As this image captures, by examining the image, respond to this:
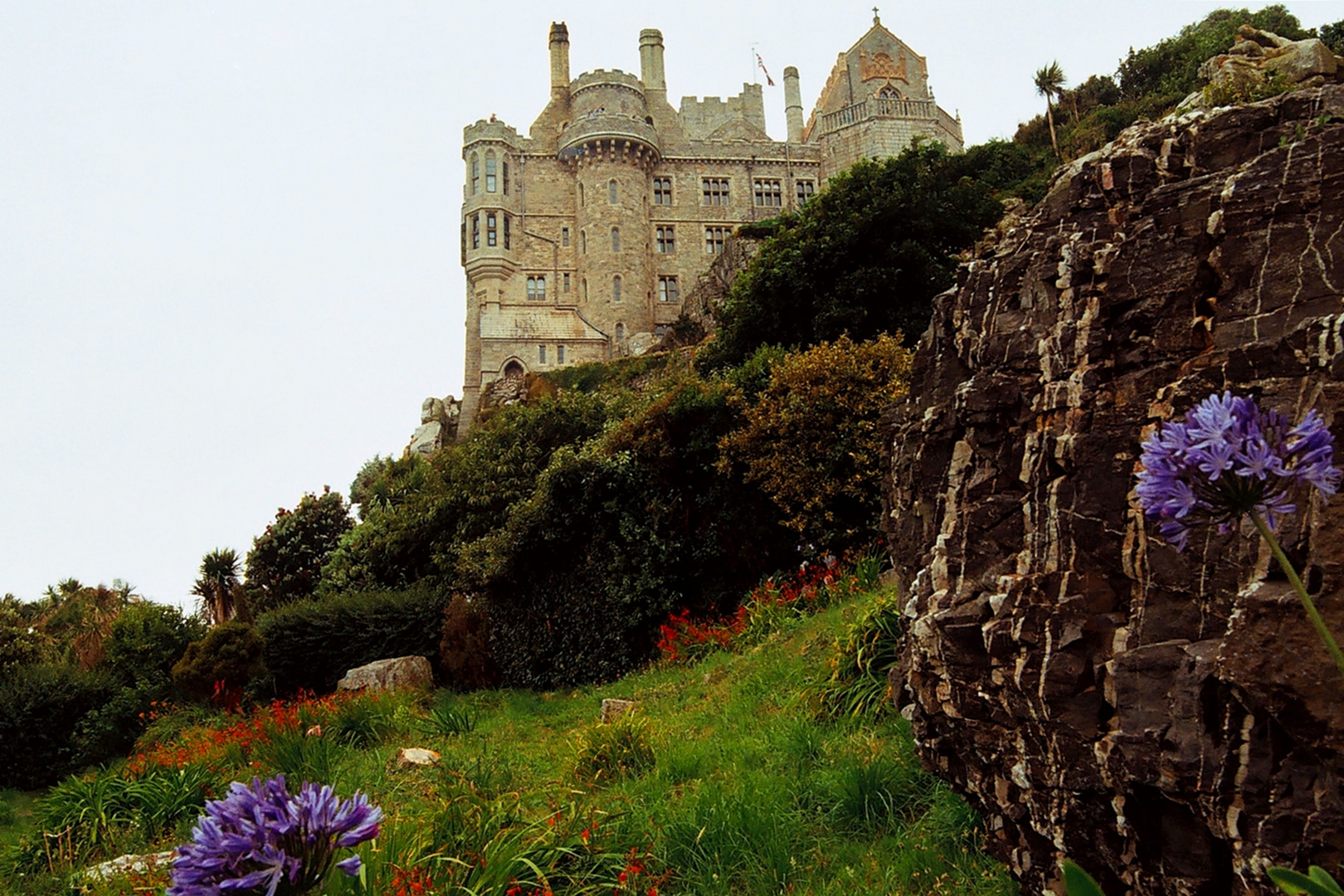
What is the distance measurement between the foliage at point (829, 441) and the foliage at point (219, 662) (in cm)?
1057

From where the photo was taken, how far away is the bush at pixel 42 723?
16.2 meters

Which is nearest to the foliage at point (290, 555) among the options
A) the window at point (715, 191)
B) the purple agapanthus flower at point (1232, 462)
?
the purple agapanthus flower at point (1232, 462)

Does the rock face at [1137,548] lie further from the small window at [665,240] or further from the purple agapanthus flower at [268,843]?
the small window at [665,240]

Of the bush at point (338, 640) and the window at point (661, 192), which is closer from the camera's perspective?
Result: the bush at point (338, 640)

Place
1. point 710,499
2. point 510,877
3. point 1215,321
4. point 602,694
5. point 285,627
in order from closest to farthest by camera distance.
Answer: point 1215,321, point 510,877, point 602,694, point 710,499, point 285,627

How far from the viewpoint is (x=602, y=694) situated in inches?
516

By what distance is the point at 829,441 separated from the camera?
13492 millimetres

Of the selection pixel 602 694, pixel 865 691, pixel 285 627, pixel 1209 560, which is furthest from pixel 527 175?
pixel 1209 560

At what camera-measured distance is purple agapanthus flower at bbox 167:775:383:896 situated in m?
2.21

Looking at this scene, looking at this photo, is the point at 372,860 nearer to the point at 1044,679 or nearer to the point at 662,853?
the point at 662,853

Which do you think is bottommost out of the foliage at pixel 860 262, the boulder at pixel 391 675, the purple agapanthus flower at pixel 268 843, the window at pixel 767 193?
the boulder at pixel 391 675

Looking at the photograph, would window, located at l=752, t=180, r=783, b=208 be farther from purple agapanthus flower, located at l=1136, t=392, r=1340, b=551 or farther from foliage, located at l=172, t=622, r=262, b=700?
purple agapanthus flower, located at l=1136, t=392, r=1340, b=551

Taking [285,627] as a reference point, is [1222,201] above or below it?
above

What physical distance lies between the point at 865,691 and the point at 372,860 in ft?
14.2
